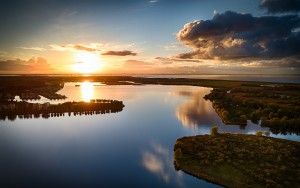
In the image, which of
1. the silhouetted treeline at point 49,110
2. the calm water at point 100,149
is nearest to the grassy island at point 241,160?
the calm water at point 100,149

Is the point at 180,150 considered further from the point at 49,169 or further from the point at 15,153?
the point at 15,153

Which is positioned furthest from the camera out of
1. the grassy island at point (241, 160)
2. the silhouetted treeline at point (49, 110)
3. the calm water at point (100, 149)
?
the silhouetted treeline at point (49, 110)

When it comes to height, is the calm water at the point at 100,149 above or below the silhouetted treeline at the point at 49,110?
below

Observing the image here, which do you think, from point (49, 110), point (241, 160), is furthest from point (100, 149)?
point (49, 110)

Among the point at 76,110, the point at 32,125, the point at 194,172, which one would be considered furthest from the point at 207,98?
the point at 194,172

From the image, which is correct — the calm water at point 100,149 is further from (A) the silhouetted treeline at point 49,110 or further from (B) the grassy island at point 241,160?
(A) the silhouetted treeline at point 49,110

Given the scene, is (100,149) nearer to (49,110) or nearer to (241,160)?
(241,160)
